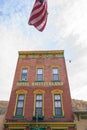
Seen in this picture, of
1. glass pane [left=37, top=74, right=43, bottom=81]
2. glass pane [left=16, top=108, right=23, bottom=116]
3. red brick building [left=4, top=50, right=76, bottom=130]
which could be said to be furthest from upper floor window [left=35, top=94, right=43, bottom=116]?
glass pane [left=37, top=74, right=43, bottom=81]

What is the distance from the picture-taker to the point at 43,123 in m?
17.2

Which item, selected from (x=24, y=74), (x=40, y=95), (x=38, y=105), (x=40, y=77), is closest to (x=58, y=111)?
(x=38, y=105)

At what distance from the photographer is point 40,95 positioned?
19500mm

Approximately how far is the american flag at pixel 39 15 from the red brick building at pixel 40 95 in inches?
402

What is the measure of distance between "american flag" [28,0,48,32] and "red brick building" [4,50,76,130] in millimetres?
10200

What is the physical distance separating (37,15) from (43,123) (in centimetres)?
1125

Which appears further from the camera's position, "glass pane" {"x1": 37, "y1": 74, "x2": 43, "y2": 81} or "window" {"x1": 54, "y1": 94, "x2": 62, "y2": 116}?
"glass pane" {"x1": 37, "y1": 74, "x2": 43, "y2": 81}

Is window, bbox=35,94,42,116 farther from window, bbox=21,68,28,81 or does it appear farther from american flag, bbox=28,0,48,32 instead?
american flag, bbox=28,0,48,32

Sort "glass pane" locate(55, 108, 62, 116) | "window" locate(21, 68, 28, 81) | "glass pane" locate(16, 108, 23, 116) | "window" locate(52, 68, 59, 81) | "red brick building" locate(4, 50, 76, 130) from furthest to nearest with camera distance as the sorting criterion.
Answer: "window" locate(21, 68, 28, 81) → "window" locate(52, 68, 59, 81) → "glass pane" locate(16, 108, 23, 116) → "glass pane" locate(55, 108, 62, 116) → "red brick building" locate(4, 50, 76, 130)

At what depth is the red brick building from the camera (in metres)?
17.3

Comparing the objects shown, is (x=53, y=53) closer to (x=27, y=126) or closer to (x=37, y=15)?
(x=27, y=126)

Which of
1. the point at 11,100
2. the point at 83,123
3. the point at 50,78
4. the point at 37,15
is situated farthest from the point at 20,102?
the point at 37,15

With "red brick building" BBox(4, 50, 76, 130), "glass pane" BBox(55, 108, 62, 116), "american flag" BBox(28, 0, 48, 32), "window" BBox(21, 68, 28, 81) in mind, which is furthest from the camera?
"window" BBox(21, 68, 28, 81)

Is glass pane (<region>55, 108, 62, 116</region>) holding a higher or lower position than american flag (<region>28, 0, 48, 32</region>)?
lower
